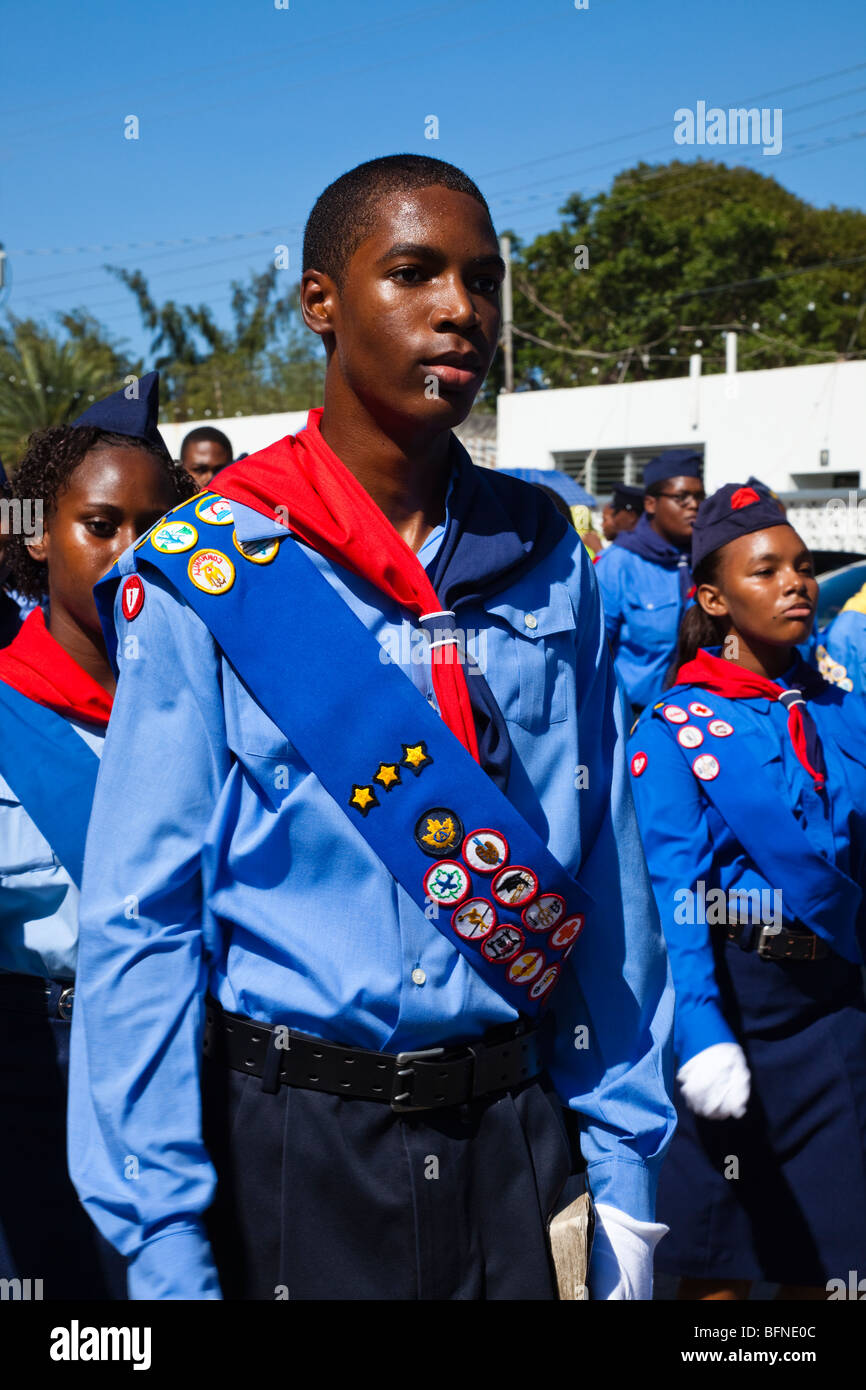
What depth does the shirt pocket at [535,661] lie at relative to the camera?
1.96 meters

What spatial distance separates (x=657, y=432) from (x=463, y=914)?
22.3 meters

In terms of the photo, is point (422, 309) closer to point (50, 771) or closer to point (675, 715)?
point (50, 771)

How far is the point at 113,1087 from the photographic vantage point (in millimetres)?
1740

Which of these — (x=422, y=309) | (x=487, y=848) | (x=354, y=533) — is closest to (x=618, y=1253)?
(x=487, y=848)

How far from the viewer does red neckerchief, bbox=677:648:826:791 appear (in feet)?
11.8

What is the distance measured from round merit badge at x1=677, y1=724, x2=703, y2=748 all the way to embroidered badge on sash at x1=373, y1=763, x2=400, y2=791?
72.1 inches

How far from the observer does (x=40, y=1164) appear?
2.57 m

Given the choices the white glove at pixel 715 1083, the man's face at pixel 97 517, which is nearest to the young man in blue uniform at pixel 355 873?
the man's face at pixel 97 517

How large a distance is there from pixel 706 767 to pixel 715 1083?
79cm

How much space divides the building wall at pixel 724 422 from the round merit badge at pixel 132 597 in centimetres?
1965

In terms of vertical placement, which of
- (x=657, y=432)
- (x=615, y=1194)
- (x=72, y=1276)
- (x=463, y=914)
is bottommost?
(x=72, y=1276)

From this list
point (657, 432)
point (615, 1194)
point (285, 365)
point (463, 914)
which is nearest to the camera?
point (463, 914)
